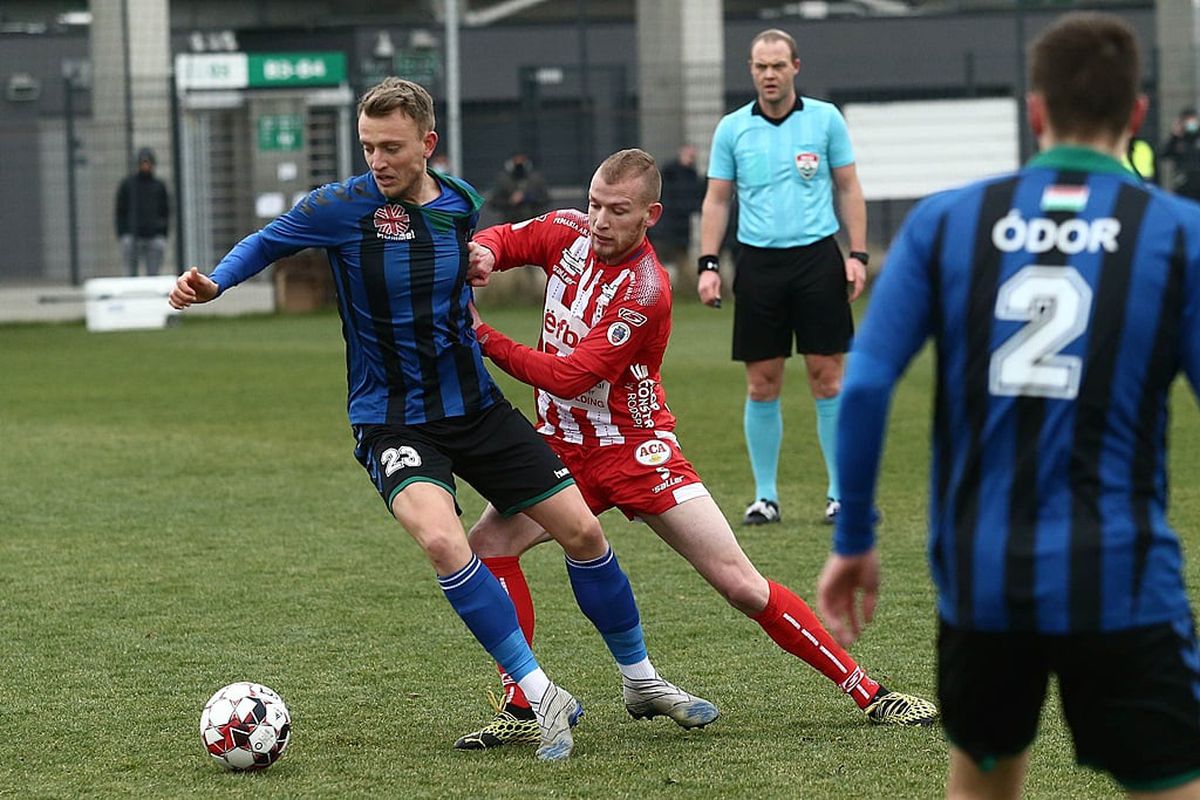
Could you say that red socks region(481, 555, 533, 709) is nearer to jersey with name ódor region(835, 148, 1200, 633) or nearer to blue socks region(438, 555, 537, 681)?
blue socks region(438, 555, 537, 681)

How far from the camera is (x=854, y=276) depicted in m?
8.03

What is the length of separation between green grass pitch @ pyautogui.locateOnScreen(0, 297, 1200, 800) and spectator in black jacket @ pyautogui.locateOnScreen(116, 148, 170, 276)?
33.1 feet

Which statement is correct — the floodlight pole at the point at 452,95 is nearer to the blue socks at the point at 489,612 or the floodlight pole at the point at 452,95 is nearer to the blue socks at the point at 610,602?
the blue socks at the point at 610,602

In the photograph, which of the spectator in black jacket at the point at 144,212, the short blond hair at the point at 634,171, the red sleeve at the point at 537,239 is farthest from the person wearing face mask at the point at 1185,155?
the short blond hair at the point at 634,171

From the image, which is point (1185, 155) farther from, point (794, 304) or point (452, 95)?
point (794, 304)

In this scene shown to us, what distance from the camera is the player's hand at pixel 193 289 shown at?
4.73 metres

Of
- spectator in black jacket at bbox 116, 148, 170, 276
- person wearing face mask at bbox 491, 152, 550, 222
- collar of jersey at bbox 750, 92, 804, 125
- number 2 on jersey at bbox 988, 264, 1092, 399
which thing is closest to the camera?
number 2 on jersey at bbox 988, 264, 1092, 399

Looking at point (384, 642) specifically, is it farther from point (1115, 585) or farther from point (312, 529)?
point (1115, 585)

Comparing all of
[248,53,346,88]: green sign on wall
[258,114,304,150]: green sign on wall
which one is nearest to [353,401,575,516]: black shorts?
[258,114,304,150]: green sign on wall

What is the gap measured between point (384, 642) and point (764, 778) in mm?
1946

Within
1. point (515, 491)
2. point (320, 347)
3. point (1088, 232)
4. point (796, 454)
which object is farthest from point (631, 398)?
point (320, 347)

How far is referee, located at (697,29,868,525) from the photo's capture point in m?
8.07

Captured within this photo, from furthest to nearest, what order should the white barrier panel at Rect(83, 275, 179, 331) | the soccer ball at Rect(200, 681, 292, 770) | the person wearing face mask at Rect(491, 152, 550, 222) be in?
the person wearing face mask at Rect(491, 152, 550, 222), the white barrier panel at Rect(83, 275, 179, 331), the soccer ball at Rect(200, 681, 292, 770)

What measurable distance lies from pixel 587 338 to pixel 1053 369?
221 cm
